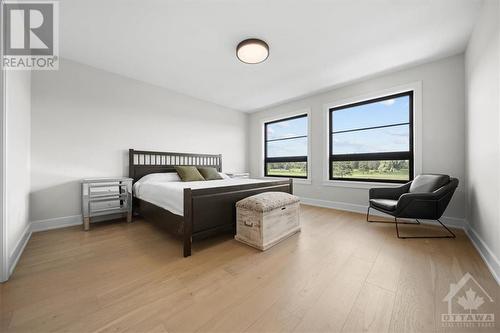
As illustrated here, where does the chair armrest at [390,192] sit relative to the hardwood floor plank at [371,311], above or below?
above

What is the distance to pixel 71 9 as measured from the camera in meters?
1.83

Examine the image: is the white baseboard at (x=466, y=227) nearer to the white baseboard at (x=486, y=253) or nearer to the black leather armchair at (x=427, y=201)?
the white baseboard at (x=486, y=253)

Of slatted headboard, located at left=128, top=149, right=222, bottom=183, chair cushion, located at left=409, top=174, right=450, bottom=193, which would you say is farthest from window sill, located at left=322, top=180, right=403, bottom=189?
slatted headboard, located at left=128, top=149, right=222, bottom=183

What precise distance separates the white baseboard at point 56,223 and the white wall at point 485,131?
4724 millimetres

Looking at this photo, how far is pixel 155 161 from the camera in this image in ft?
11.5

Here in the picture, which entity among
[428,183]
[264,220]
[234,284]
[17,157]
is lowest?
[234,284]

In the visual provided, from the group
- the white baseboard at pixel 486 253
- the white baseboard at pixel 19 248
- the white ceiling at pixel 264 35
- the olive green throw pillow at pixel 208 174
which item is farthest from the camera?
the olive green throw pillow at pixel 208 174

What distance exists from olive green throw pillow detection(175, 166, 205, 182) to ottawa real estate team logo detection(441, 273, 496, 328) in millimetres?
3195

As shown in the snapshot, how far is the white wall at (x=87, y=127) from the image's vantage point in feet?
8.24

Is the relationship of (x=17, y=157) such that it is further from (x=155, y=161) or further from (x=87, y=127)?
(x=155, y=161)

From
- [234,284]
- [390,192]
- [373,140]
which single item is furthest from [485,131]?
[234,284]

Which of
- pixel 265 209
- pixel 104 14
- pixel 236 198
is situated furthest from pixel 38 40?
pixel 265 209

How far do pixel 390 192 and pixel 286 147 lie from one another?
8.13 feet

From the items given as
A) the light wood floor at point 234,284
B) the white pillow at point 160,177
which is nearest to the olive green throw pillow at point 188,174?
the white pillow at point 160,177
